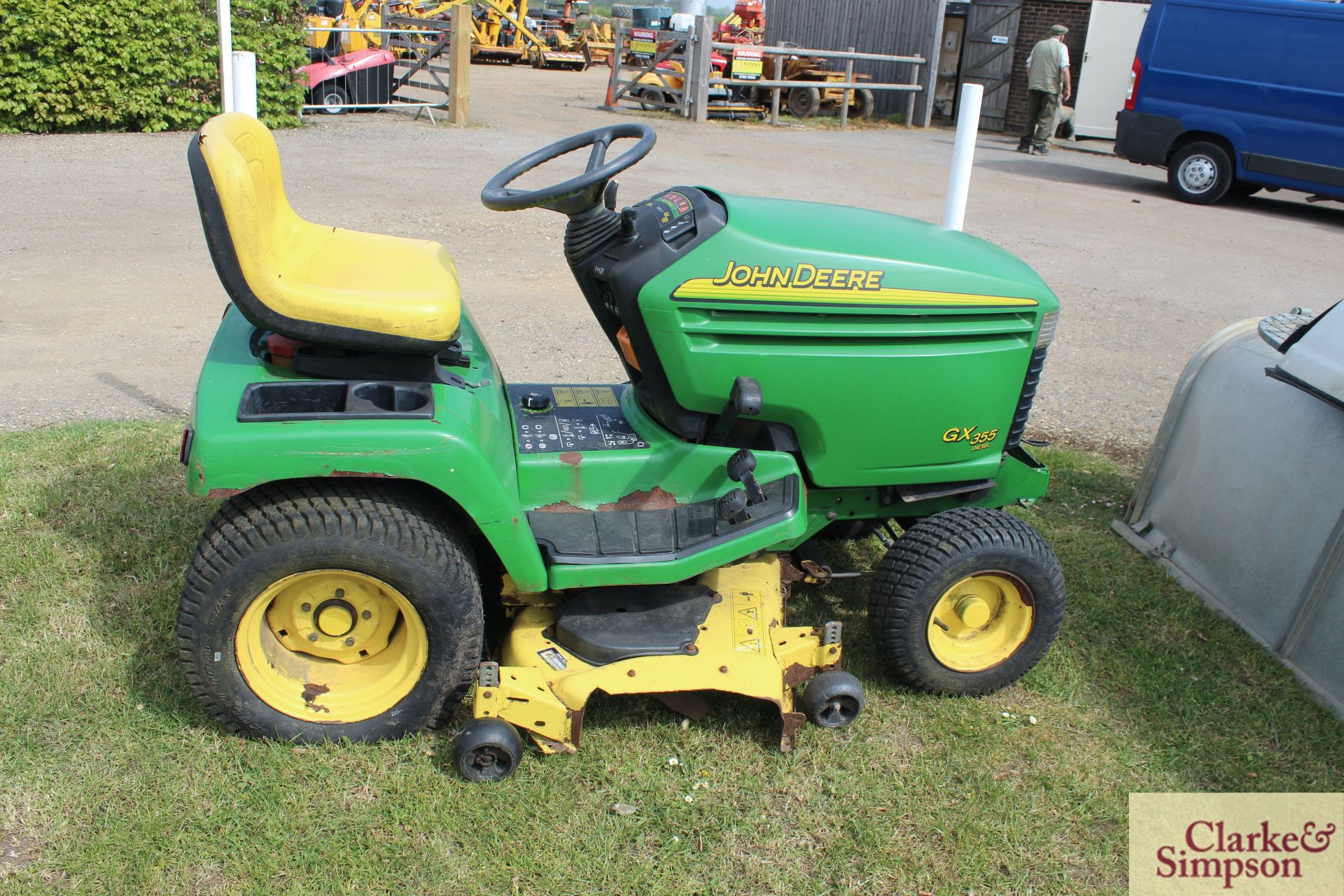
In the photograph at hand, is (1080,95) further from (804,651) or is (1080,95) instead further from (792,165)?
(804,651)

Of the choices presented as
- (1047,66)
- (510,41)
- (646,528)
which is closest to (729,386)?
(646,528)

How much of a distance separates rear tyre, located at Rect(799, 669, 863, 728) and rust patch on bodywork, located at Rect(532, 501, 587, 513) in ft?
2.64

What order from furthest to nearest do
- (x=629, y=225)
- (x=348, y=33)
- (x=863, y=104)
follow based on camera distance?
(x=863, y=104), (x=348, y=33), (x=629, y=225)

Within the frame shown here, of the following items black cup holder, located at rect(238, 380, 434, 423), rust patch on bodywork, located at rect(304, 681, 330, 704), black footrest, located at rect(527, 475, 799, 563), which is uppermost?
black cup holder, located at rect(238, 380, 434, 423)

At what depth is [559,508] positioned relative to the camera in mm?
3020

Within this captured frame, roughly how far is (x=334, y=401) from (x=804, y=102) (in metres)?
16.2

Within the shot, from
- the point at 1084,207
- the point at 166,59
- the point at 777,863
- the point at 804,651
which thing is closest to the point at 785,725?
the point at 804,651

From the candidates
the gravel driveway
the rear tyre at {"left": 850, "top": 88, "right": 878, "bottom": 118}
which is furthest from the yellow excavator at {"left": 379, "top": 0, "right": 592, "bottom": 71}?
the gravel driveway

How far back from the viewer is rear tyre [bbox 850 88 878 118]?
17.9 metres

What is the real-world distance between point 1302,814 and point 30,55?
11.8m

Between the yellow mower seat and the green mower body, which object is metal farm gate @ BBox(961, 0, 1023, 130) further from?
the yellow mower seat

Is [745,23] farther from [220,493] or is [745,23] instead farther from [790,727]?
[220,493]

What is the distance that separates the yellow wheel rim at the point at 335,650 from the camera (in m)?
2.79

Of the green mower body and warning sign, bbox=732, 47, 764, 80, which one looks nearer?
the green mower body
